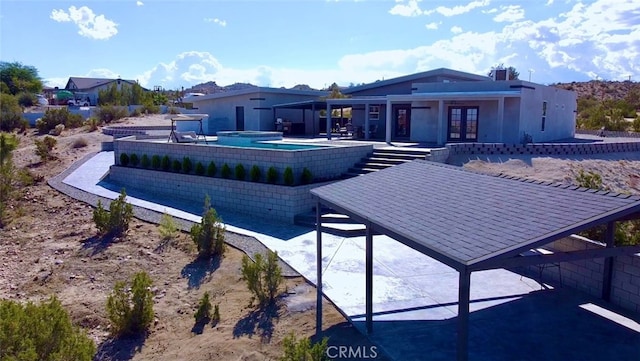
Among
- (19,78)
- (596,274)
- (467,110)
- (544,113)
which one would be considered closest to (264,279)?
(596,274)

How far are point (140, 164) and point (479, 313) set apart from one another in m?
16.1

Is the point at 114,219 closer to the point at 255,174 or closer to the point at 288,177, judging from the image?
the point at 255,174

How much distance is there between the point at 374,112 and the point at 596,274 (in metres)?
21.2

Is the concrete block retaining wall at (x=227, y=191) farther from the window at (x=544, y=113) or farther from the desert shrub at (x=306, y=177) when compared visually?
the window at (x=544, y=113)

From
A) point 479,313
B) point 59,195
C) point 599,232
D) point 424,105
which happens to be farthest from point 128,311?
point 424,105

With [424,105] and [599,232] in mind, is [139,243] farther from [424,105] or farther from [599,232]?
[424,105]

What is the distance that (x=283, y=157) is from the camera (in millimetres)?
15016

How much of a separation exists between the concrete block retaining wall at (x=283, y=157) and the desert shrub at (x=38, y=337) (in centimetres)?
950

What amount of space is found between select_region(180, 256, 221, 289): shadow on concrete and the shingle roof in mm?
3871

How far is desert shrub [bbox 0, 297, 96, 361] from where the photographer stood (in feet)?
17.1

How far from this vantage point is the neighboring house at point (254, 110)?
30391 mm

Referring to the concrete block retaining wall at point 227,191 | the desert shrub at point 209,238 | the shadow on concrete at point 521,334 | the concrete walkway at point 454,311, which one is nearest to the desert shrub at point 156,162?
the concrete block retaining wall at point 227,191

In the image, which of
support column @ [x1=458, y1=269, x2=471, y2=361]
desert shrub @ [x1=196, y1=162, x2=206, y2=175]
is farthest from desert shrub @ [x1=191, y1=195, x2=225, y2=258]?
support column @ [x1=458, y1=269, x2=471, y2=361]

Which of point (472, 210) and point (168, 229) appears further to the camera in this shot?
point (168, 229)
